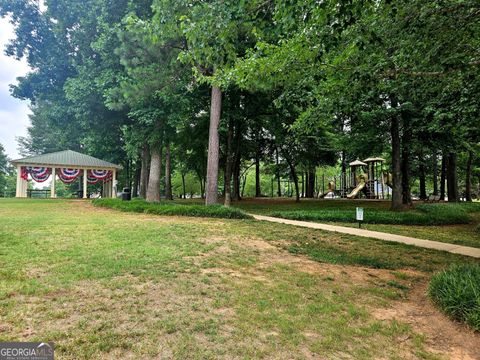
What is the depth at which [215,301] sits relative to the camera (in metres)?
3.34

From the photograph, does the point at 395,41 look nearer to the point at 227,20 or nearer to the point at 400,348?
the point at 227,20

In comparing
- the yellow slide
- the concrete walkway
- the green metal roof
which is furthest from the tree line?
the concrete walkway

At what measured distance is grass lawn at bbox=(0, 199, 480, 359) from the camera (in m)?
2.47

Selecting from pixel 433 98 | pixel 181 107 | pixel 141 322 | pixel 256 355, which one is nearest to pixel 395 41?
pixel 433 98

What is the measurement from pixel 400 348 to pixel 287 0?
13.8 ft

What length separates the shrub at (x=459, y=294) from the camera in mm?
3172

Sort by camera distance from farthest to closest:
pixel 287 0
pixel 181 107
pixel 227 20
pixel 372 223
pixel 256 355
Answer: pixel 181 107 → pixel 372 223 → pixel 227 20 → pixel 287 0 → pixel 256 355

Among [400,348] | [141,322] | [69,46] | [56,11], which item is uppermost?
[56,11]

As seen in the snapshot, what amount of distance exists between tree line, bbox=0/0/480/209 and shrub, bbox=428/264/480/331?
11.7 feet

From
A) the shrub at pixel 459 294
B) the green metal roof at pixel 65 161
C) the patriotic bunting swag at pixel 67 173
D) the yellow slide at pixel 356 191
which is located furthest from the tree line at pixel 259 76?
the shrub at pixel 459 294

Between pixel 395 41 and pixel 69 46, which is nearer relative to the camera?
pixel 395 41

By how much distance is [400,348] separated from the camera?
2.70 m

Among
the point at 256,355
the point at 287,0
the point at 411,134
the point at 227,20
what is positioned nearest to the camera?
the point at 256,355

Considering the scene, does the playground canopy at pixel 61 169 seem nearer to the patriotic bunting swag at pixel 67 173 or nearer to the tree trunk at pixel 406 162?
the patriotic bunting swag at pixel 67 173
